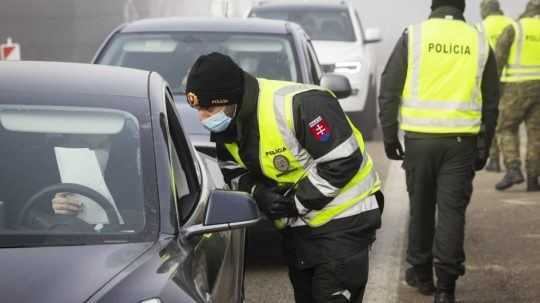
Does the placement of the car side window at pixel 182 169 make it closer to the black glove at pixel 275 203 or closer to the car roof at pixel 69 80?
the car roof at pixel 69 80

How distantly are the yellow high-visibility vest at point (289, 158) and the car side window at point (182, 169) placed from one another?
0.94 ft

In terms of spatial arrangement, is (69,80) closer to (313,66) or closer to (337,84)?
(337,84)

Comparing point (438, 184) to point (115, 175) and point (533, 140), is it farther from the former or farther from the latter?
point (533, 140)

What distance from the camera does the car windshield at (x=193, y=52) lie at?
411 inches

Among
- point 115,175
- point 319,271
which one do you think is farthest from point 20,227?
point 319,271

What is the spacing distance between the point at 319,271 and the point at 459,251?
2302 millimetres

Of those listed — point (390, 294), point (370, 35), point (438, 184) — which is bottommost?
point (370, 35)

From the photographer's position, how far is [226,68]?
18.0 ft

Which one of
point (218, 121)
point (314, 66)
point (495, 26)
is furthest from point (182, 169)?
point (495, 26)

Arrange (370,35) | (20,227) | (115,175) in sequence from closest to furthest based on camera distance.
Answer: (20,227) < (115,175) < (370,35)

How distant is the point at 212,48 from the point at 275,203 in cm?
501

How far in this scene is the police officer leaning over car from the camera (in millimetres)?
5559

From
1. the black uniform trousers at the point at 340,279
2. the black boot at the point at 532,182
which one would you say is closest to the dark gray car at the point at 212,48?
the black boot at the point at 532,182

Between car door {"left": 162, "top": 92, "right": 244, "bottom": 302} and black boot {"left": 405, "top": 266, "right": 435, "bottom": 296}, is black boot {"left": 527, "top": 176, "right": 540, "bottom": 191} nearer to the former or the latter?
black boot {"left": 405, "top": 266, "right": 435, "bottom": 296}
